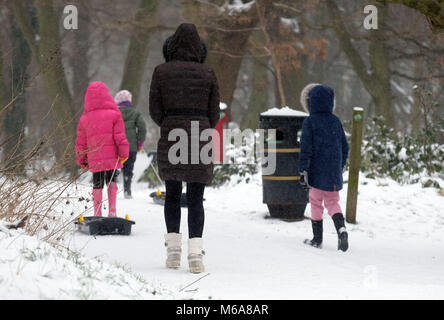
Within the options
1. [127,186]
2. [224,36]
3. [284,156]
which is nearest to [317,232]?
[284,156]

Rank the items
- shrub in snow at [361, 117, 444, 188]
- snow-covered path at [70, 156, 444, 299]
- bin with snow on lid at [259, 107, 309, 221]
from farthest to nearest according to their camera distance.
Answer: shrub in snow at [361, 117, 444, 188] < bin with snow on lid at [259, 107, 309, 221] < snow-covered path at [70, 156, 444, 299]

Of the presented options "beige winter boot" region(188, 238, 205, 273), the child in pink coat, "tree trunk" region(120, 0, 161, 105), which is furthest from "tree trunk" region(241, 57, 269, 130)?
"beige winter boot" region(188, 238, 205, 273)

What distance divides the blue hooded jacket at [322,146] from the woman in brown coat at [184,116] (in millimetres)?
1776

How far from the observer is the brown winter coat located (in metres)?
5.21

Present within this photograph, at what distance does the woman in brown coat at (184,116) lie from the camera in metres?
5.22

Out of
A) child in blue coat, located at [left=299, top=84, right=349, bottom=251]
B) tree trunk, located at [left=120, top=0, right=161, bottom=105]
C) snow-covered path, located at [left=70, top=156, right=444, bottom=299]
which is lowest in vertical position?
snow-covered path, located at [left=70, top=156, right=444, bottom=299]

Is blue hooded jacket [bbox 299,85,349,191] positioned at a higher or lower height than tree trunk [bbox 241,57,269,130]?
lower

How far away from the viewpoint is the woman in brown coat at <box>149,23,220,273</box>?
5.22 meters

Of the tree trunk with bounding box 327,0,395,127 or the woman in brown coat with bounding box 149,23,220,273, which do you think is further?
the tree trunk with bounding box 327,0,395,127

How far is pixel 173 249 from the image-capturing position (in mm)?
5355

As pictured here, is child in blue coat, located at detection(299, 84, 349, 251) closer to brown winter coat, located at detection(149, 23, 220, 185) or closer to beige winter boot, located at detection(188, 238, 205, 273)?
brown winter coat, located at detection(149, 23, 220, 185)

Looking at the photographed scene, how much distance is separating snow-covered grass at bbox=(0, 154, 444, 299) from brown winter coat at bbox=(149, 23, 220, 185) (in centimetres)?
81

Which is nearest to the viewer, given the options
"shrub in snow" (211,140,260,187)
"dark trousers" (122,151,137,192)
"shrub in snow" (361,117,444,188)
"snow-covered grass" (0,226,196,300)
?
"snow-covered grass" (0,226,196,300)
